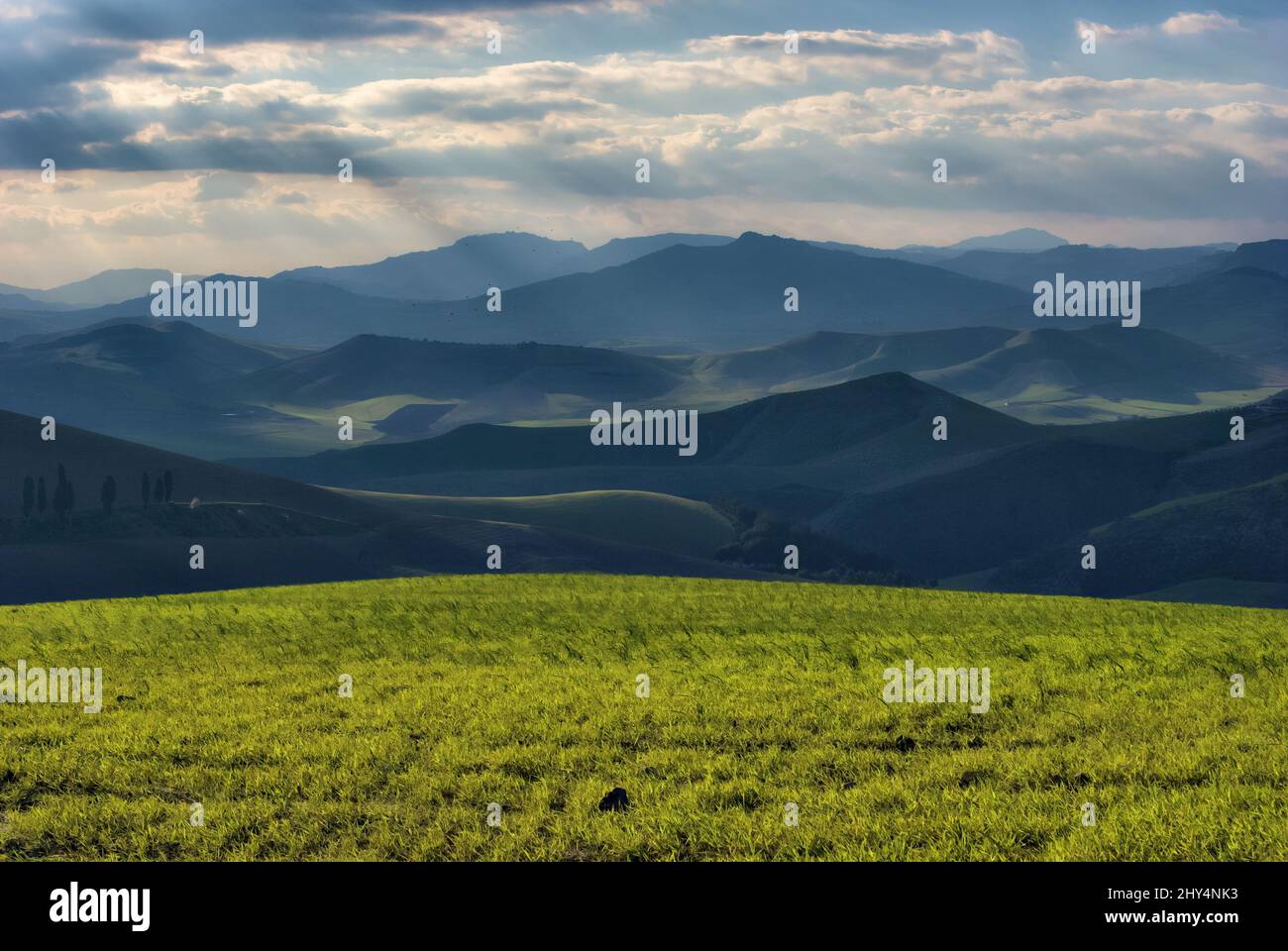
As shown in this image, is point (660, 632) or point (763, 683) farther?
point (660, 632)

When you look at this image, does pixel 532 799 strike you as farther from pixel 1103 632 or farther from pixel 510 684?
pixel 1103 632

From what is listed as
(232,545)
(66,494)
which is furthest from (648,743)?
(66,494)

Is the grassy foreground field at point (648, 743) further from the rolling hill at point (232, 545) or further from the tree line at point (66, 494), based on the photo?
the tree line at point (66, 494)

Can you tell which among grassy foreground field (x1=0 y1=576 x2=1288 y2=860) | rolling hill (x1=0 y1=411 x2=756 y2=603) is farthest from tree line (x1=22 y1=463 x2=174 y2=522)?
grassy foreground field (x1=0 y1=576 x2=1288 y2=860)
